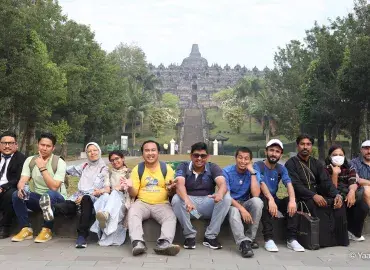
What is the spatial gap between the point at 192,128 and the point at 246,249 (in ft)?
167

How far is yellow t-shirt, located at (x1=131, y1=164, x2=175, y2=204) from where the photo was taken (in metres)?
5.40

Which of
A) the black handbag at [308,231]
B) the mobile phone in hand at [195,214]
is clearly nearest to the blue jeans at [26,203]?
the mobile phone in hand at [195,214]

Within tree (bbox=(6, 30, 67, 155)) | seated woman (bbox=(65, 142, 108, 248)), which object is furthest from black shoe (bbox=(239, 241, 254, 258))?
tree (bbox=(6, 30, 67, 155))

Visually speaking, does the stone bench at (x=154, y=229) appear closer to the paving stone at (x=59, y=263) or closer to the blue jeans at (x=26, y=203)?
the blue jeans at (x=26, y=203)

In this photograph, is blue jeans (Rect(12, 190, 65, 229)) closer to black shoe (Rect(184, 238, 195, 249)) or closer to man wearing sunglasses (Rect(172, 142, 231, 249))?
man wearing sunglasses (Rect(172, 142, 231, 249))

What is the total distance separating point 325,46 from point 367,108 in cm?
536

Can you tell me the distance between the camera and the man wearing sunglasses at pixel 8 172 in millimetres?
5625

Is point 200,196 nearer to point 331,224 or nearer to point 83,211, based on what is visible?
point 83,211

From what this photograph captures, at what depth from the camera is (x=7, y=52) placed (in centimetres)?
1791

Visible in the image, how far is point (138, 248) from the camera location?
4816 mm

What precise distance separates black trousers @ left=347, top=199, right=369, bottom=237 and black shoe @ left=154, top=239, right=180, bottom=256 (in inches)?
94.4

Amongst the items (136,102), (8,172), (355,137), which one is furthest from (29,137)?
(8,172)

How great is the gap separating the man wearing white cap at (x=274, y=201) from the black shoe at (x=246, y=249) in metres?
0.34

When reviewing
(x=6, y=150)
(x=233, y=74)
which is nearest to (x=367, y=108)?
(x=6, y=150)
